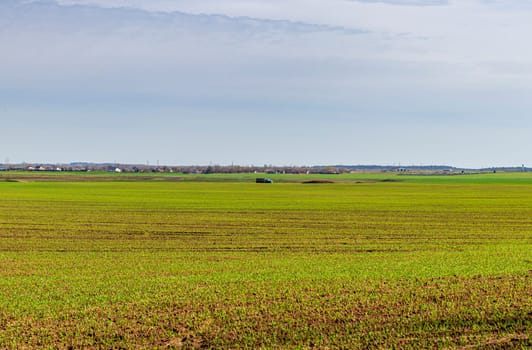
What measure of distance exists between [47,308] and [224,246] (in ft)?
41.0

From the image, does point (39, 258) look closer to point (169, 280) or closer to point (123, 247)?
point (123, 247)

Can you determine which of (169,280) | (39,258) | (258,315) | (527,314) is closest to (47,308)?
(169,280)

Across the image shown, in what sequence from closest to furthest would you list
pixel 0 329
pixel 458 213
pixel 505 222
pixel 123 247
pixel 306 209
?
pixel 0 329 < pixel 123 247 < pixel 505 222 < pixel 458 213 < pixel 306 209

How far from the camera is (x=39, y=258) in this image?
22.0 metres

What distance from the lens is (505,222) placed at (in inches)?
1415

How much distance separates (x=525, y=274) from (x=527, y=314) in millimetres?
4655

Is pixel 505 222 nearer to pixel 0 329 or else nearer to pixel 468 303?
pixel 468 303

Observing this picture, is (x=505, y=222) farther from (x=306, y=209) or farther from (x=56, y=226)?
(x=56, y=226)

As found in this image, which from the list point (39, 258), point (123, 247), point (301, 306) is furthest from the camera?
point (123, 247)

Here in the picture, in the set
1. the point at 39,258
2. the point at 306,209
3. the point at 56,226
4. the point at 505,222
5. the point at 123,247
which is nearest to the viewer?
the point at 39,258

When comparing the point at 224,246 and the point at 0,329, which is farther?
the point at 224,246

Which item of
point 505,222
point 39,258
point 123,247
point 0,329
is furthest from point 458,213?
point 0,329

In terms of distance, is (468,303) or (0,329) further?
(468,303)

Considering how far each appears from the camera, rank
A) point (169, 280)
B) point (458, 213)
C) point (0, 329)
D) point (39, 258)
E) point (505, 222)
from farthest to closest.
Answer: point (458, 213)
point (505, 222)
point (39, 258)
point (169, 280)
point (0, 329)
